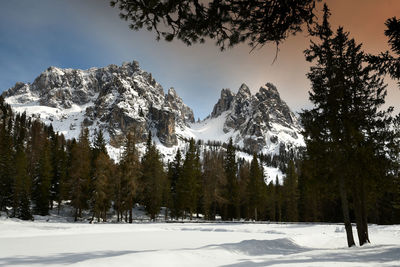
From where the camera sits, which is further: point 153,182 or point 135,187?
point 153,182

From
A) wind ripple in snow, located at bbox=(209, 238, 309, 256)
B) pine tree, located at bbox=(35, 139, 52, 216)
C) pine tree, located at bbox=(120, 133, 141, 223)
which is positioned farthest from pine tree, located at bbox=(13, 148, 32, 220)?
wind ripple in snow, located at bbox=(209, 238, 309, 256)

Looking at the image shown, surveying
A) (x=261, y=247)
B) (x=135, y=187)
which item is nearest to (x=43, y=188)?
(x=135, y=187)

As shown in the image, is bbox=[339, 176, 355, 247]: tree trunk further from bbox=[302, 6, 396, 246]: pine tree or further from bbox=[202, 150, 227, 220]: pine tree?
bbox=[202, 150, 227, 220]: pine tree

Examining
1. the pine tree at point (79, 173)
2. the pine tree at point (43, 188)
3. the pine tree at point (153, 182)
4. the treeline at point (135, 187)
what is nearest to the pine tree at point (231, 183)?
the treeline at point (135, 187)

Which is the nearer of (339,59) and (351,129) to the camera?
(351,129)

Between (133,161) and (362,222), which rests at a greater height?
(133,161)

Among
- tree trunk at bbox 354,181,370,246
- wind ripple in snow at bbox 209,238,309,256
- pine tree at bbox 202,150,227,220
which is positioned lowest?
wind ripple in snow at bbox 209,238,309,256

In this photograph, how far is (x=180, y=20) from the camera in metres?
7.18

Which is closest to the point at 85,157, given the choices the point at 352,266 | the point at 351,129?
the point at 351,129

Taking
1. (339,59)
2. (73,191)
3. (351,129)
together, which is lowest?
(73,191)

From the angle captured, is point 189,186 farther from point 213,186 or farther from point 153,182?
point 153,182

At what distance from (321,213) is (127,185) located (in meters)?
41.8

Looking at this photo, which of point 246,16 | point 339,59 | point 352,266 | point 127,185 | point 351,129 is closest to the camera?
point 246,16

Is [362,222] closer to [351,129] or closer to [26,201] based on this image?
[351,129]
